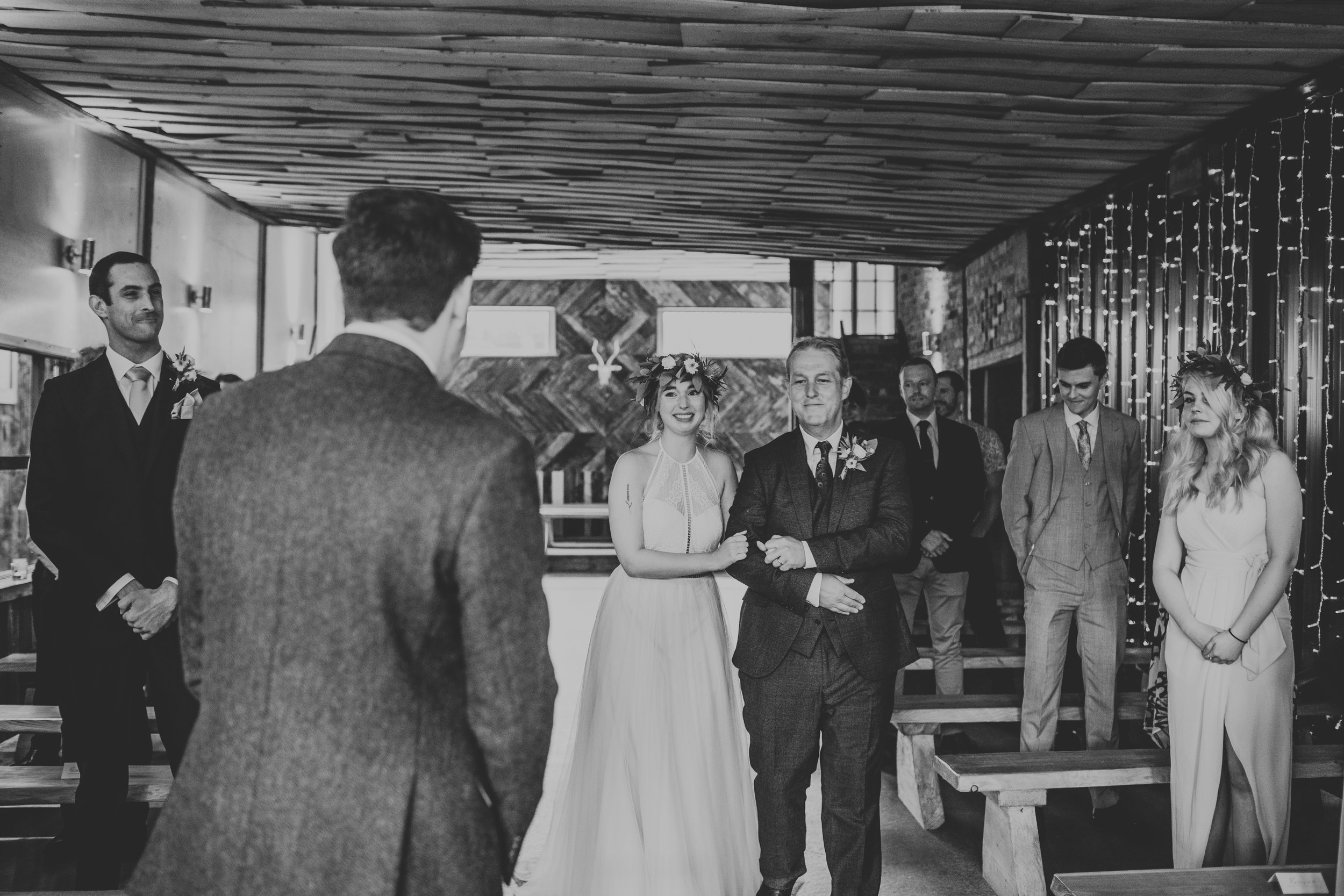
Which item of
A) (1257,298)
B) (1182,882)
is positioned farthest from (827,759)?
(1257,298)

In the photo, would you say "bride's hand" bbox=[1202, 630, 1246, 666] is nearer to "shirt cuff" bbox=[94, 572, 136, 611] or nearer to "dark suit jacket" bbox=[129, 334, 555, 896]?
"dark suit jacket" bbox=[129, 334, 555, 896]

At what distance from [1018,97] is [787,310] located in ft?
35.2

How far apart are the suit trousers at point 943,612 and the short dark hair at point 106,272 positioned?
11.7ft

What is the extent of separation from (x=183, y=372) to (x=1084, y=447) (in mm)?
3366

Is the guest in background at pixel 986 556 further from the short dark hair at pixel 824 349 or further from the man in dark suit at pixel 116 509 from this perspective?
the man in dark suit at pixel 116 509

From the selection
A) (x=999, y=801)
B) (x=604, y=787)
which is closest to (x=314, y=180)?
(x=604, y=787)

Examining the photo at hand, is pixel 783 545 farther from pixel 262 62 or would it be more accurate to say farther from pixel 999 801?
pixel 262 62

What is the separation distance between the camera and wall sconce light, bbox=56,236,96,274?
6.49 m

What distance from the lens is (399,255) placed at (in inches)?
60.3

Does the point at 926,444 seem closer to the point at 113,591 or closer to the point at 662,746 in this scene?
the point at 662,746

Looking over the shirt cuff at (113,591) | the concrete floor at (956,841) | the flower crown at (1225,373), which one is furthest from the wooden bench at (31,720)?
the flower crown at (1225,373)

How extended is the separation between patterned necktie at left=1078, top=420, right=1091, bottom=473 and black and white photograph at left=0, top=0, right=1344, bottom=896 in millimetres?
12

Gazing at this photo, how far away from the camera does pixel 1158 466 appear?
6.30 metres

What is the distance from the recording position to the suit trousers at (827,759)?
320 cm
